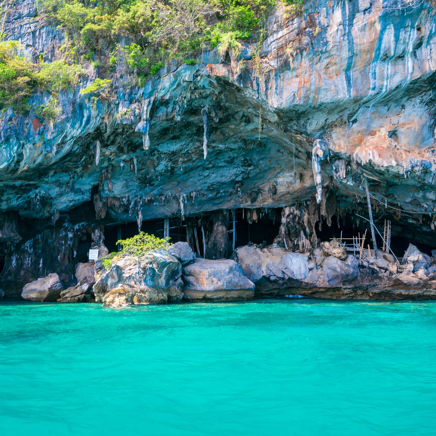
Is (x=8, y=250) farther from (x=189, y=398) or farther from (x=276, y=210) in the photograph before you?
(x=189, y=398)

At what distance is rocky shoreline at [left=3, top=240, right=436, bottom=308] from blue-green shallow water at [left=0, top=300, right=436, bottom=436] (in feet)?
13.7

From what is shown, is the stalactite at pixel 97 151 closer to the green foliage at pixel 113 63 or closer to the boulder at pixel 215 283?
the green foliage at pixel 113 63

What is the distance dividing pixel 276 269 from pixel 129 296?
6.46m

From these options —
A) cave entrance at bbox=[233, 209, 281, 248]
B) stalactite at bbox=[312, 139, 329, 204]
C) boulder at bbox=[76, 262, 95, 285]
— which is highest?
stalactite at bbox=[312, 139, 329, 204]

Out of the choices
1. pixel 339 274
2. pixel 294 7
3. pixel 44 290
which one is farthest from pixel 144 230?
pixel 294 7

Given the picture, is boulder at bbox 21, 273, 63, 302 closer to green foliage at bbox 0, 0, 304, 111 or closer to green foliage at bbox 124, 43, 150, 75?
green foliage at bbox 0, 0, 304, 111

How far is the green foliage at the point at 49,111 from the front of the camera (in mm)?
14930

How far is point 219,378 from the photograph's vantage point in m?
5.24

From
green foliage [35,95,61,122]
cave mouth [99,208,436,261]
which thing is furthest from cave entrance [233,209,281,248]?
green foliage [35,95,61,122]

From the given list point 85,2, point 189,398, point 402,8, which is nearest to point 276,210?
point 402,8

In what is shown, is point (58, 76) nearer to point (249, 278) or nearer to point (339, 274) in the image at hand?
point (249, 278)

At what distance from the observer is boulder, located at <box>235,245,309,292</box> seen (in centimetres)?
1667

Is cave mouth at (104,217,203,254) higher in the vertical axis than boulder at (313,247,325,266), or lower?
higher

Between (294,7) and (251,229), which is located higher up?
(294,7)
